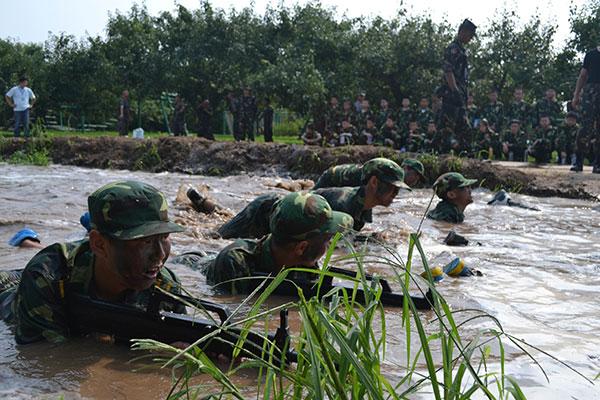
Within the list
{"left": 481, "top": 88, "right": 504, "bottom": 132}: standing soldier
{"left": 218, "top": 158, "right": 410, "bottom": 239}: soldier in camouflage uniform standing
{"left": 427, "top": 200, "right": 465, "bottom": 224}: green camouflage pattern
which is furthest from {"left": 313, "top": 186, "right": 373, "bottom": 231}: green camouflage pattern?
{"left": 481, "top": 88, "right": 504, "bottom": 132}: standing soldier

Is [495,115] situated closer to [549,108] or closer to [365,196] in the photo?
[549,108]

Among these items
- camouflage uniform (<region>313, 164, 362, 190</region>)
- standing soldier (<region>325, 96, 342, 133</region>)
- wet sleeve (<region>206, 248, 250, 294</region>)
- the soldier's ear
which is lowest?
wet sleeve (<region>206, 248, 250, 294</region>)

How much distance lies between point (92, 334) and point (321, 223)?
1415 mm

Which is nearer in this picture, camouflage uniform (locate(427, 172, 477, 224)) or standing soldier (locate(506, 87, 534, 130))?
camouflage uniform (locate(427, 172, 477, 224))

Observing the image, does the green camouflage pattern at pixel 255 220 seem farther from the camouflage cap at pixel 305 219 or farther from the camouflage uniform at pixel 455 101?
the camouflage uniform at pixel 455 101

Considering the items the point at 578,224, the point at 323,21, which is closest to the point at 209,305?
the point at 578,224

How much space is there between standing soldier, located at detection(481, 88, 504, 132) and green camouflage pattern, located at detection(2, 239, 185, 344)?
647 inches

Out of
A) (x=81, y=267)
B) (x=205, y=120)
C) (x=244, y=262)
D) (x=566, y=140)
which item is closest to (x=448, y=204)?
(x=244, y=262)

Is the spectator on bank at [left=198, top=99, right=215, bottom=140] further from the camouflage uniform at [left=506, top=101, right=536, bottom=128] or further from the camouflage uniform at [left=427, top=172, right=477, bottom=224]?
the camouflage uniform at [left=427, top=172, right=477, bottom=224]

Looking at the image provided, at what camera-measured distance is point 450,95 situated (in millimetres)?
14312

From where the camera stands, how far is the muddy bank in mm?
12773

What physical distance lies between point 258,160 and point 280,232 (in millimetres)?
11134

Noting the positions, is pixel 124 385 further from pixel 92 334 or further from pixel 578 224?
pixel 578 224

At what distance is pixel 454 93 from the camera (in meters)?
14.2
